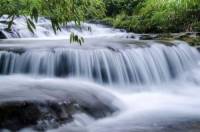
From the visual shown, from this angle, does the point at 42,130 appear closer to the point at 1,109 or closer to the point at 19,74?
the point at 1,109

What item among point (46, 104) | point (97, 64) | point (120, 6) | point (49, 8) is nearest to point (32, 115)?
point (46, 104)

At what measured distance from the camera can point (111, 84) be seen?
29.0 ft

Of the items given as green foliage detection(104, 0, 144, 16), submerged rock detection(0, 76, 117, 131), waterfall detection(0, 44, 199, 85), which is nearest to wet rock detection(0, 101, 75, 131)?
submerged rock detection(0, 76, 117, 131)

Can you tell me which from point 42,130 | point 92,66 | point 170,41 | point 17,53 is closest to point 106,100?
point 42,130

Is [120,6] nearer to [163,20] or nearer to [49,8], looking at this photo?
[163,20]

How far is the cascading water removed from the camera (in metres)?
6.09

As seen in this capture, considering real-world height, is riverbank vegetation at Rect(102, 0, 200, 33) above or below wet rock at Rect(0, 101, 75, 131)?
above

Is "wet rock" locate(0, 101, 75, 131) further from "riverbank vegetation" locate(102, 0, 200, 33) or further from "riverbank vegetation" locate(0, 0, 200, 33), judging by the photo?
"riverbank vegetation" locate(102, 0, 200, 33)

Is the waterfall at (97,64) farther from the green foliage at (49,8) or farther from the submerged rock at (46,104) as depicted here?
the green foliage at (49,8)

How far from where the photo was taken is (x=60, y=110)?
596cm

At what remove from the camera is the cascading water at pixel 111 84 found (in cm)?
609

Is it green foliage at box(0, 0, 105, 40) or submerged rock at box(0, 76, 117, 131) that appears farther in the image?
submerged rock at box(0, 76, 117, 131)

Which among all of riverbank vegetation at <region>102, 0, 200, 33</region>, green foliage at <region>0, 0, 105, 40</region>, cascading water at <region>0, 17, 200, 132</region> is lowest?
cascading water at <region>0, 17, 200, 132</region>

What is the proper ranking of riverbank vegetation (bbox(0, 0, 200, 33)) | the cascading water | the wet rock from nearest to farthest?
the wet rock
the cascading water
riverbank vegetation (bbox(0, 0, 200, 33))
